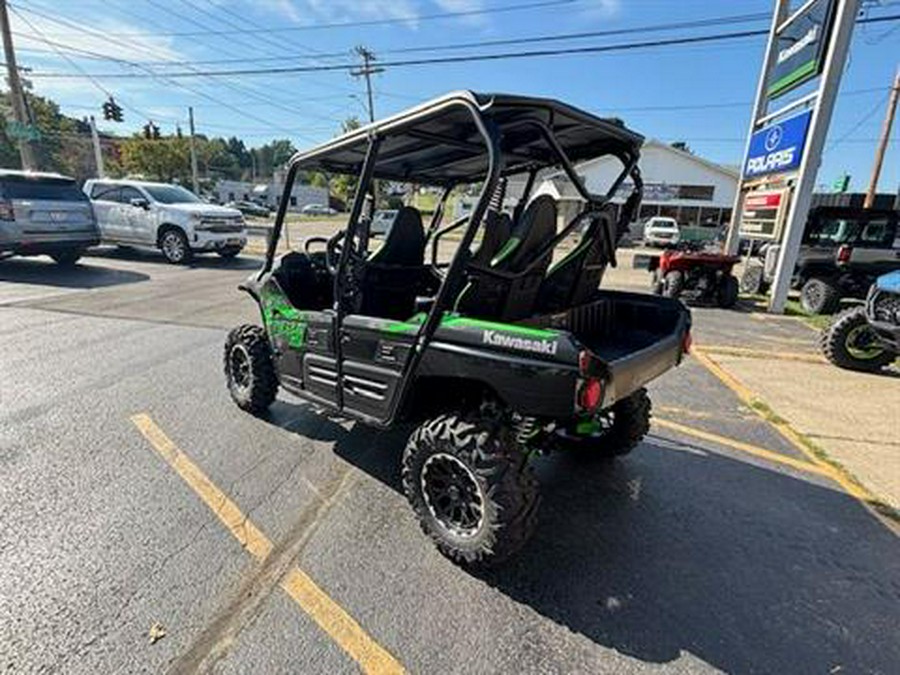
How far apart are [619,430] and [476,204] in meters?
2.01

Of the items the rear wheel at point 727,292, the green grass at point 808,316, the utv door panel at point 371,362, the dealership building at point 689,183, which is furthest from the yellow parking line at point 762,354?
the dealership building at point 689,183

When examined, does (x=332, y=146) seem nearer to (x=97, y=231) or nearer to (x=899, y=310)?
(x=899, y=310)

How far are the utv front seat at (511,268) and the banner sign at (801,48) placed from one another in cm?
962

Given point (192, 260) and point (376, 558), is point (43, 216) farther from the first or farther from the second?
point (376, 558)

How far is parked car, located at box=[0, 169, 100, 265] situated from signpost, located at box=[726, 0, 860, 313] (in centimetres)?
1432

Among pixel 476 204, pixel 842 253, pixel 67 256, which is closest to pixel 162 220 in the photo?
pixel 67 256

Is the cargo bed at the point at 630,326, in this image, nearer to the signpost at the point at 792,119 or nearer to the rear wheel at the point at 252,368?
the rear wheel at the point at 252,368

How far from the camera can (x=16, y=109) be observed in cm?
1725

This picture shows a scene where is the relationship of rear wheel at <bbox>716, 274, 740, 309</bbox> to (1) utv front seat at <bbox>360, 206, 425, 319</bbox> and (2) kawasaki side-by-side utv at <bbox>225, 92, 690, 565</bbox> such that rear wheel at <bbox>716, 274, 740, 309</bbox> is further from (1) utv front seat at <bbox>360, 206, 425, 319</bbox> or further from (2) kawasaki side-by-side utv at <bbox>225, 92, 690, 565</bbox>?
(1) utv front seat at <bbox>360, 206, 425, 319</bbox>

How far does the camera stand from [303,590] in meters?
2.33

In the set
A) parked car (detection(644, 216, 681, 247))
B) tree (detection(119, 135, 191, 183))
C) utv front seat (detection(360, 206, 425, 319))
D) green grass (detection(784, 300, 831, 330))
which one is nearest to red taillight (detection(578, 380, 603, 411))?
utv front seat (detection(360, 206, 425, 319))

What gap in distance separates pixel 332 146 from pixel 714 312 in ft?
29.1

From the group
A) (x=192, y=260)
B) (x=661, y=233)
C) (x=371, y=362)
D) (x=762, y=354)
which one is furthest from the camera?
(x=661, y=233)

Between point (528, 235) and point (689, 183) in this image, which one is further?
point (689, 183)
